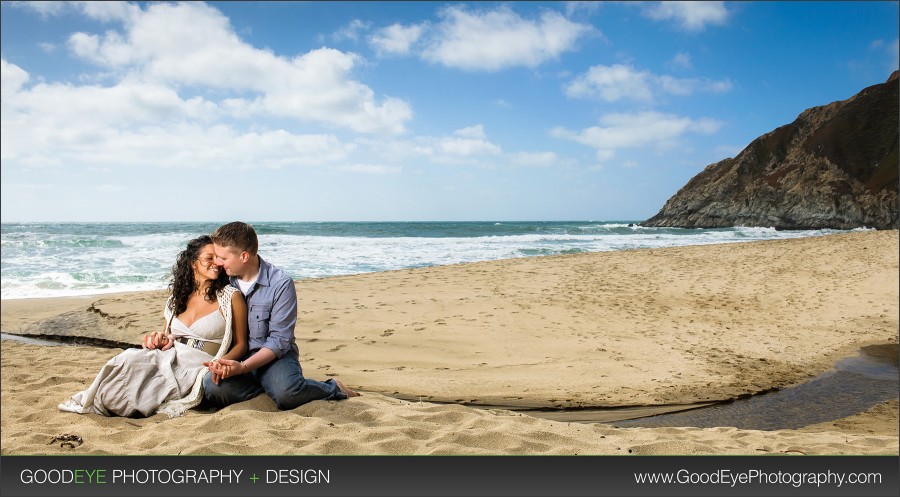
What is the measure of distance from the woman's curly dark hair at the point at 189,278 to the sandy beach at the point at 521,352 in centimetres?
78

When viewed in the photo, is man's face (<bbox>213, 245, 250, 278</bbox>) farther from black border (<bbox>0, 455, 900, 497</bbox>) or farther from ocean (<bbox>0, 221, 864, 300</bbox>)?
ocean (<bbox>0, 221, 864, 300</bbox>)

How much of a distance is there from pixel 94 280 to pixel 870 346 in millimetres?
14137

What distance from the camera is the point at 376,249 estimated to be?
2230 centimetres

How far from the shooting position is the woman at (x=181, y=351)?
3.68m

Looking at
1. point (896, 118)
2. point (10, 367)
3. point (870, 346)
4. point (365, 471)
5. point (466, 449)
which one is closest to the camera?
point (365, 471)

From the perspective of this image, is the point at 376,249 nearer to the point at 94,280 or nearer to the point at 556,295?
the point at 94,280

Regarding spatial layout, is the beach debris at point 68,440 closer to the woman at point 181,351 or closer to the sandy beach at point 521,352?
the sandy beach at point 521,352

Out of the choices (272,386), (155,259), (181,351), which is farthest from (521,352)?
(155,259)

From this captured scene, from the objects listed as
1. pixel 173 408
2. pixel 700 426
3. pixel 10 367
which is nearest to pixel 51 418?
pixel 173 408

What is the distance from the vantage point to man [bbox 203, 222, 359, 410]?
3.64 meters

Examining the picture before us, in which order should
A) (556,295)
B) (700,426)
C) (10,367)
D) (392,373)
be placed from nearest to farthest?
(700,426) < (10,367) < (392,373) < (556,295)

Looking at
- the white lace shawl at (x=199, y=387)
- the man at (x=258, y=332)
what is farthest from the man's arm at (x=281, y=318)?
the white lace shawl at (x=199, y=387)

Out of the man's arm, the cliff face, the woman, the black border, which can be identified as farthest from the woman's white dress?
the cliff face

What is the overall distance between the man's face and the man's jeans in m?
0.70
